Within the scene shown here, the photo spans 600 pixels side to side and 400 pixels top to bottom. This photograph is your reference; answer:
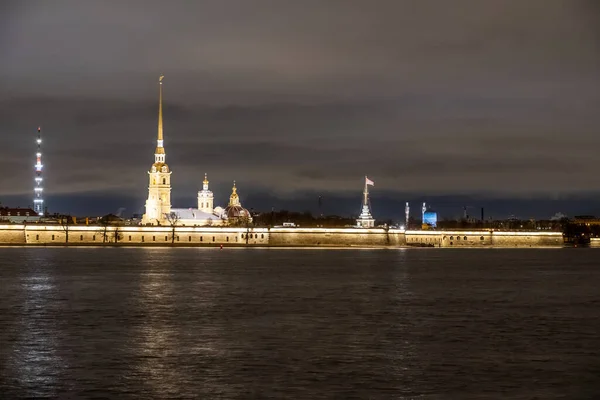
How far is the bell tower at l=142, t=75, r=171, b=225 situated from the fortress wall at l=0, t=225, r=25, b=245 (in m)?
21.7

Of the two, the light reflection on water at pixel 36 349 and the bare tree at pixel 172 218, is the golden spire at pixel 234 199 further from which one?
the light reflection on water at pixel 36 349

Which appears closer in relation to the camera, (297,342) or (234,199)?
(297,342)

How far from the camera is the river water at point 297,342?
765 inches

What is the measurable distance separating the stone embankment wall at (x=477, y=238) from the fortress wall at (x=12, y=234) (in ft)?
203

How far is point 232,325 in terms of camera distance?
2959 cm

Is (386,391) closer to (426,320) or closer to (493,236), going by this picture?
(426,320)

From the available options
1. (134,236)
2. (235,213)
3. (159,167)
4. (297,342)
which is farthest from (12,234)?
(297,342)

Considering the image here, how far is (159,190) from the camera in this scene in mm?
155000

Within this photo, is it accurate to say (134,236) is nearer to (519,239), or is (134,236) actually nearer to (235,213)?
(235,213)

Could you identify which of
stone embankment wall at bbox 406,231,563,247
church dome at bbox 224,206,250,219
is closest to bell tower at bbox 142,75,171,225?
church dome at bbox 224,206,250,219

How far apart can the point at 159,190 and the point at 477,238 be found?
5288 cm

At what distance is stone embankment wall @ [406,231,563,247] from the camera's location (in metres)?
168

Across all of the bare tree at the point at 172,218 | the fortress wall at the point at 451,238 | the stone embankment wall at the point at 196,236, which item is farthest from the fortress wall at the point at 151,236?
the fortress wall at the point at 451,238

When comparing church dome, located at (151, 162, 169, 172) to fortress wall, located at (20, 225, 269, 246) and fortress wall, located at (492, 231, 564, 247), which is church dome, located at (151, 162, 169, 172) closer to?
fortress wall, located at (20, 225, 269, 246)
